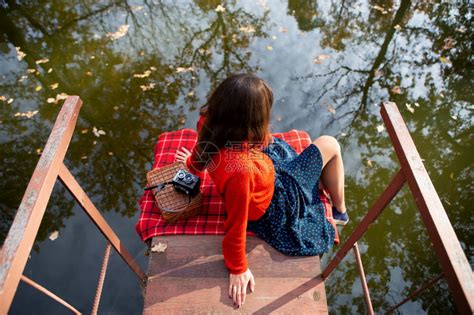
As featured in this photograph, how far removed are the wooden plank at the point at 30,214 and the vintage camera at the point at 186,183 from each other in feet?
3.64

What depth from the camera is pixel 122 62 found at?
540 centimetres

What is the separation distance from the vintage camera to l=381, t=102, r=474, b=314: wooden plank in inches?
60.2

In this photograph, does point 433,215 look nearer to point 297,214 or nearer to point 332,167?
point 297,214

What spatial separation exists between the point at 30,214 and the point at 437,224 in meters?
1.58

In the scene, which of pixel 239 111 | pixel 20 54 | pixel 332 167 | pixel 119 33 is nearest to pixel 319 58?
pixel 332 167

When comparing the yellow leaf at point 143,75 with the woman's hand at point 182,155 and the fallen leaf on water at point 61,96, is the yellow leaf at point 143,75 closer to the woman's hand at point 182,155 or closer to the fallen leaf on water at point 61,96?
Result: the fallen leaf on water at point 61,96

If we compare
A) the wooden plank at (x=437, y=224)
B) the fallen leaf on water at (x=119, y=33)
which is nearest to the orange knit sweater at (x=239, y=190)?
the wooden plank at (x=437, y=224)

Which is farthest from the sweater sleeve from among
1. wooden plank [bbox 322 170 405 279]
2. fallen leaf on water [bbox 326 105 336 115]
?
fallen leaf on water [bbox 326 105 336 115]

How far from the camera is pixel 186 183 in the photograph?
276cm

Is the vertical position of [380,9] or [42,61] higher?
[380,9]

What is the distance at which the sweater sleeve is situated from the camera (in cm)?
212

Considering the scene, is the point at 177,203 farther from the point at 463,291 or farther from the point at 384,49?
the point at 384,49

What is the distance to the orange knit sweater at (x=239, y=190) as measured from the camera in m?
2.14

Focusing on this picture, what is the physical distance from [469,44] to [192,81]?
432 cm
